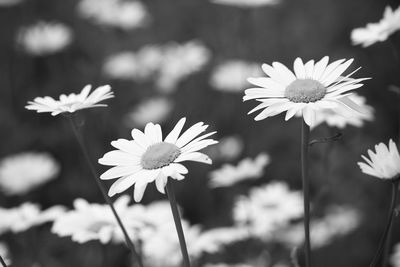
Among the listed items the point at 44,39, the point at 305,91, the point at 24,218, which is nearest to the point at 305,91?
the point at 305,91

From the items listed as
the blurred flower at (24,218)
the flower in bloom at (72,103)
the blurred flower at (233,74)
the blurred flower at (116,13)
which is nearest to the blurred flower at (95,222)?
the blurred flower at (24,218)

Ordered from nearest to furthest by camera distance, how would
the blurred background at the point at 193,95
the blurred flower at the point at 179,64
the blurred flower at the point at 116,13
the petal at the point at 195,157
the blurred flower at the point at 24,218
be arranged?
the petal at the point at 195,157, the blurred flower at the point at 24,218, the blurred background at the point at 193,95, the blurred flower at the point at 179,64, the blurred flower at the point at 116,13

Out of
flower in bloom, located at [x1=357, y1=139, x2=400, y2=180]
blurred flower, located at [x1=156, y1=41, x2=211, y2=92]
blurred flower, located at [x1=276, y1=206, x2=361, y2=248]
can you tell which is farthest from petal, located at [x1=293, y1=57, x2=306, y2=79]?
blurred flower, located at [x1=156, y1=41, x2=211, y2=92]

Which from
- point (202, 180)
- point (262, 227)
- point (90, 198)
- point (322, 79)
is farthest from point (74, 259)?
point (322, 79)

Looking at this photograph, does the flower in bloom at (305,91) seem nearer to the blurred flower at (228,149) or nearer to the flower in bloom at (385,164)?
the flower in bloom at (385,164)

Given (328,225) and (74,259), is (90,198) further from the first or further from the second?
(328,225)

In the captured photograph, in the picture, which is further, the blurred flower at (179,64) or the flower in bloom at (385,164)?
the blurred flower at (179,64)
